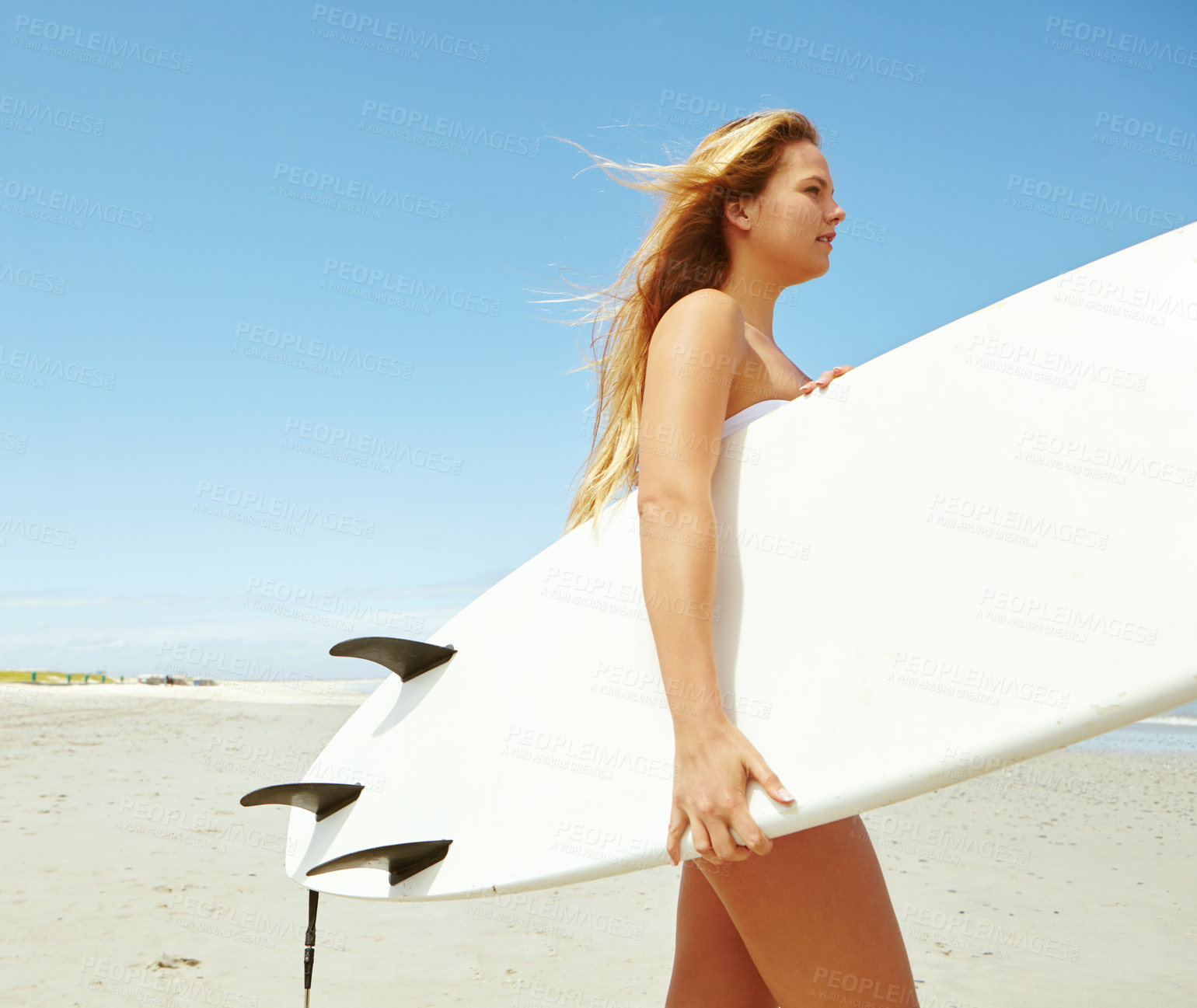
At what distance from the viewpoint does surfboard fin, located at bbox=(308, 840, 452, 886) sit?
142cm

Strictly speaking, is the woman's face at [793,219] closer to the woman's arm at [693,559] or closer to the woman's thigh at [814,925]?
the woman's arm at [693,559]

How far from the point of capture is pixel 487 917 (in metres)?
3.49

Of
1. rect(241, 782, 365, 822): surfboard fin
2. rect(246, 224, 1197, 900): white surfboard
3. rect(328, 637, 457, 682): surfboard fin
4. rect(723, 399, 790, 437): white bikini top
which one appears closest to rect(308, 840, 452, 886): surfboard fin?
rect(246, 224, 1197, 900): white surfboard

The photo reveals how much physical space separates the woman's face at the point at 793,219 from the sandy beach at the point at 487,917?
1021 mm

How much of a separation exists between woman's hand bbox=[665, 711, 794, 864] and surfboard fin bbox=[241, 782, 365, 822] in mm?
950

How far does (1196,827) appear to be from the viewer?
6.07 m

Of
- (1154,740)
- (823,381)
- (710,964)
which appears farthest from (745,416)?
(1154,740)

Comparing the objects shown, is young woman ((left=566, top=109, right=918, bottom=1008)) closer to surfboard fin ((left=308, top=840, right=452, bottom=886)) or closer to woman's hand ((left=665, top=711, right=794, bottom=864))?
woman's hand ((left=665, top=711, right=794, bottom=864))

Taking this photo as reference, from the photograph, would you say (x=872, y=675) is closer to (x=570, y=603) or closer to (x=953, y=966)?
(x=570, y=603)

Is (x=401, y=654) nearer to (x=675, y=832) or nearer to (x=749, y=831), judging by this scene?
(x=675, y=832)

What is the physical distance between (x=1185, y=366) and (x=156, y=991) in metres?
3.20

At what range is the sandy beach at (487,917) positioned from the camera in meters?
2.81

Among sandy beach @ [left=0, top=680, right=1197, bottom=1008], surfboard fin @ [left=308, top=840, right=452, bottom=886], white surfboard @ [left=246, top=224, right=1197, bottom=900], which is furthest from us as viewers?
sandy beach @ [left=0, top=680, right=1197, bottom=1008]

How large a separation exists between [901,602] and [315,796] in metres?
1.20
